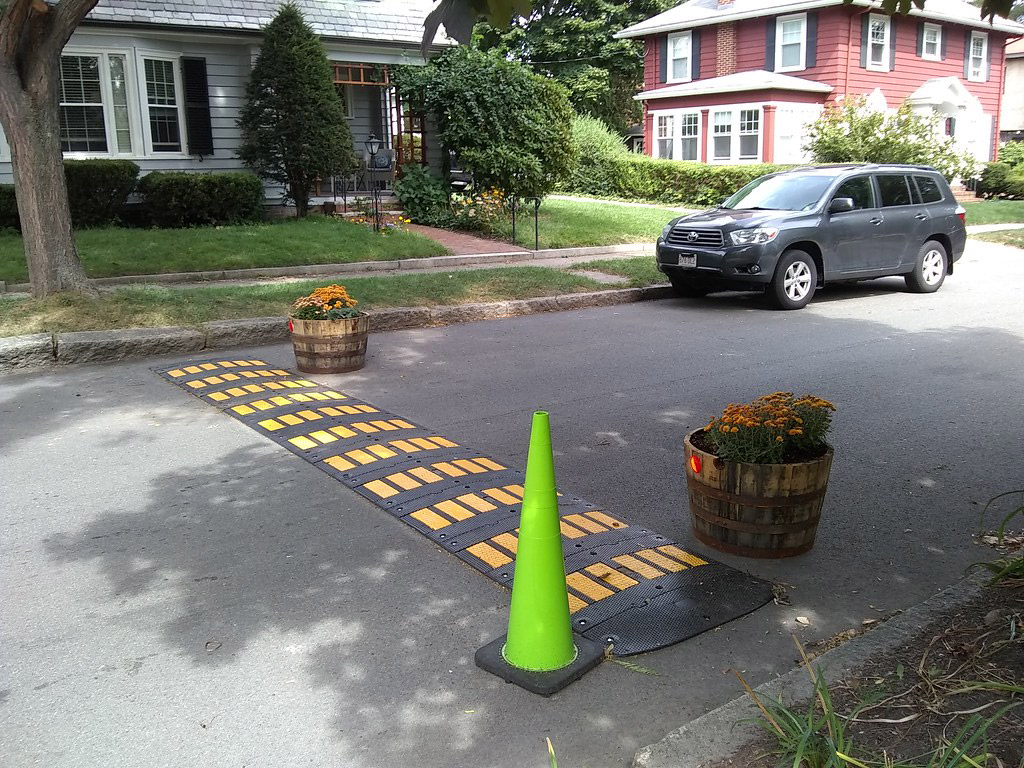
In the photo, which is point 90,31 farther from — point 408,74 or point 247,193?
point 408,74

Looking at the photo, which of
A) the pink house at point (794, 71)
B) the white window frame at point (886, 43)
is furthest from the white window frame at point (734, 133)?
the white window frame at point (886, 43)

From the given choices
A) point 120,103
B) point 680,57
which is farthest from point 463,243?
point 680,57

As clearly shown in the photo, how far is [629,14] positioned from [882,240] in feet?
121

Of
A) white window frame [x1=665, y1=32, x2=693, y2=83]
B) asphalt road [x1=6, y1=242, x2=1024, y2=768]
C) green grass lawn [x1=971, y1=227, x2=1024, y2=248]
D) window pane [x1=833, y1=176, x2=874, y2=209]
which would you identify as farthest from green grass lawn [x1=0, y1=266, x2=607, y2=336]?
white window frame [x1=665, y1=32, x2=693, y2=83]

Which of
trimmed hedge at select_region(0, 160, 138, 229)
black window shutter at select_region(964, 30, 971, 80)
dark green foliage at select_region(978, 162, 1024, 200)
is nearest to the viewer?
trimmed hedge at select_region(0, 160, 138, 229)

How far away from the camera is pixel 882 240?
12.8 meters

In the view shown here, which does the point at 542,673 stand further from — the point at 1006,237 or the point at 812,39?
the point at 812,39

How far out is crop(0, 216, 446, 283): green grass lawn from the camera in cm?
1302

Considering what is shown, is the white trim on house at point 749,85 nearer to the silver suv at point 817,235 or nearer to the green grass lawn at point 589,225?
the green grass lawn at point 589,225

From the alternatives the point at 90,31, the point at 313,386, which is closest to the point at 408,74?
the point at 90,31

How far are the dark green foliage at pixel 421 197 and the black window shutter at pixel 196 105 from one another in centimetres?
396

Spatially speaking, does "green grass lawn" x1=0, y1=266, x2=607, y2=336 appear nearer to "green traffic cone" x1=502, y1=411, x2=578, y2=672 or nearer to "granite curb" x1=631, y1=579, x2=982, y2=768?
"green traffic cone" x1=502, y1=411, x2=578, y2=672

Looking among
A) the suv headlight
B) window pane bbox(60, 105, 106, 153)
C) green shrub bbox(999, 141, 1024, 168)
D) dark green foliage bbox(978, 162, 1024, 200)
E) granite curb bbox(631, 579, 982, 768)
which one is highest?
window pane bbox(60, 105, 106, 153)

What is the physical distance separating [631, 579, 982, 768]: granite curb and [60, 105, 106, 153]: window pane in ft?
58.2
